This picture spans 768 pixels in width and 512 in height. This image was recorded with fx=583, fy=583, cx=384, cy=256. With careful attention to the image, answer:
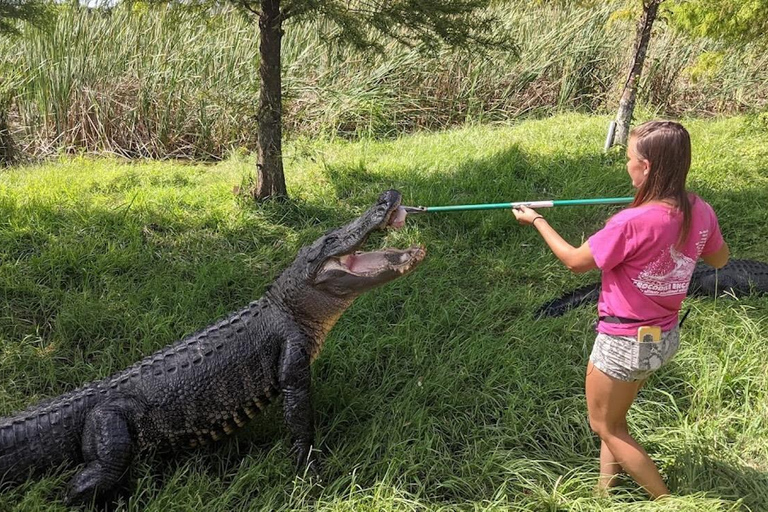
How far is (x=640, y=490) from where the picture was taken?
2.41m

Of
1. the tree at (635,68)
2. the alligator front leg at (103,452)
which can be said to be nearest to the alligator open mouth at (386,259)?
the alligator front leg at (103,452)

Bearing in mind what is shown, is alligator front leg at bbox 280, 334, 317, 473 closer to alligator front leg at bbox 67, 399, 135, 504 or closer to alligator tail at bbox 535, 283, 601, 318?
alligator front leg at bbox 67, 399, 135, 504

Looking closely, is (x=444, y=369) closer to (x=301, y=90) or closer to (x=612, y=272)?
(x=612, y=272)

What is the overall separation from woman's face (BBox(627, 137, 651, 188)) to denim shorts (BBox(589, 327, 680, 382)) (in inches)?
22.1

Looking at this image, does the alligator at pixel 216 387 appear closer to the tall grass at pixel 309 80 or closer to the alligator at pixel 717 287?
the alligator at pixel 717 287

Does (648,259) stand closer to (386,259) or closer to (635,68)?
(386,259)

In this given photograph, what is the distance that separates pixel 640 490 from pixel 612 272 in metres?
0.98

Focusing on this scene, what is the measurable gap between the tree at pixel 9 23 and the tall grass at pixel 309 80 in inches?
7.4

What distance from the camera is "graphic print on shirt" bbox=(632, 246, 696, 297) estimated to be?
202cm

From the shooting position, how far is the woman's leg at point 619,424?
7.16 feet

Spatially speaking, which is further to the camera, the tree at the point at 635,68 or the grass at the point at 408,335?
the tree at the point at 635,68

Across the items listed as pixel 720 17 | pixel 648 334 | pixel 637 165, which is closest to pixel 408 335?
pixel 648 334

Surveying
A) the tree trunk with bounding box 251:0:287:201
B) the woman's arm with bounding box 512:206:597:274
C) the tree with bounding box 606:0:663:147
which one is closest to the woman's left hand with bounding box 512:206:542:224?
the woman's arm with bounding box 512:206:597:274

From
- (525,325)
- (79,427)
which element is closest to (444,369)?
(525,325)
